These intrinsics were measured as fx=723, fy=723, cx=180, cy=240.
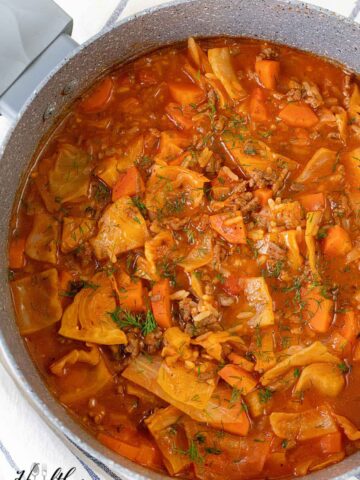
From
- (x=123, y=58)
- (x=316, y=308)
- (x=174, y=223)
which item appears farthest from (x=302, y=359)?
(x=123, y=58)

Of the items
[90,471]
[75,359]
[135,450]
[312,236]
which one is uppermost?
[312,236]

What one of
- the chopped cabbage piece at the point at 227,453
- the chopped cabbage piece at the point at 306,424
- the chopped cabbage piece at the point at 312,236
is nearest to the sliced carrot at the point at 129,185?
the chopped cabbage piece at the point at 312,236

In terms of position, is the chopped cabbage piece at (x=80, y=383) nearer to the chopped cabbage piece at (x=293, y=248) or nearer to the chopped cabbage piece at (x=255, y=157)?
the chopped cabbage piece at (x=293, y=248)

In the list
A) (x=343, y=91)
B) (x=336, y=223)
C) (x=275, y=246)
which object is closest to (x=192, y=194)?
(x=275, y=246)

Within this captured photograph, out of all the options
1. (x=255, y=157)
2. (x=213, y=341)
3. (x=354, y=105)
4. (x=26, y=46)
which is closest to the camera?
(x=26, y=46)

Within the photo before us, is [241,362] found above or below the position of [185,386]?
above

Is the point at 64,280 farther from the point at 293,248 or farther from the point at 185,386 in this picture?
the point at 293,248

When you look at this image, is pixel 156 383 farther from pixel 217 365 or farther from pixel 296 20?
pixel 296 20
